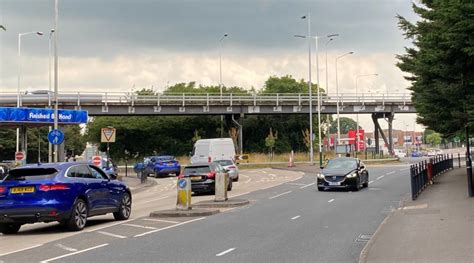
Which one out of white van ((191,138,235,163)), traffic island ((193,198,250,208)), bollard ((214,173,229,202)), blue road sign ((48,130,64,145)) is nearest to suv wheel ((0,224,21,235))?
traffic island ((193,198,250,208))

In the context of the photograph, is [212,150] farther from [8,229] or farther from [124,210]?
[8,229]

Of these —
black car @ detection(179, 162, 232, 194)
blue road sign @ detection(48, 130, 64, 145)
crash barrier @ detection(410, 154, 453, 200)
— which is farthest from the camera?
blue road sign @ detection(48, 130, 64, 145)

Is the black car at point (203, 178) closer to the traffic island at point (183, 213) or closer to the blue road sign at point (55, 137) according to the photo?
the blue road sign at point (55, 137)

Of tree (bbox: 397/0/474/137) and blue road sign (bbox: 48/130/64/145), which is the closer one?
tree (bbox: 397/0/474/137)

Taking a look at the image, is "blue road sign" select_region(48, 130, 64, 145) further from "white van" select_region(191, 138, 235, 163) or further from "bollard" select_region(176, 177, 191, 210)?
"white van" select_region(191, 138, 235, 163)

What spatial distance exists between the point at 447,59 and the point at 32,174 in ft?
41.0

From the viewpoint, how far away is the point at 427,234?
11906mm

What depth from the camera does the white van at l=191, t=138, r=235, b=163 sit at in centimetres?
4188

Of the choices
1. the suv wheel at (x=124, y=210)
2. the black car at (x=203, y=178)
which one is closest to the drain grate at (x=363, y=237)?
the suv wheel at (x=124, y=210)

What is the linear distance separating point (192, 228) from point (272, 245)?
3.45m

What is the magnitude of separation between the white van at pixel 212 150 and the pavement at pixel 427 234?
78.4ft

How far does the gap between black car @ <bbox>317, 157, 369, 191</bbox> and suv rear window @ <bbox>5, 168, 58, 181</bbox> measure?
47.7 ft

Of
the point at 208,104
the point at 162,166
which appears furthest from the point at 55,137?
the point at 208,104

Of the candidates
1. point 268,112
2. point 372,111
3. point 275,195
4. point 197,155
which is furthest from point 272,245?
point 372,111
